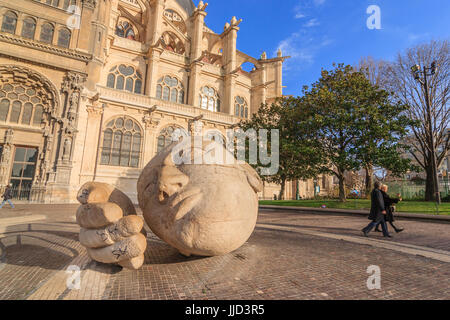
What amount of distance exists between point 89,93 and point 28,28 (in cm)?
650

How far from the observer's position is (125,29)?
28.7 m

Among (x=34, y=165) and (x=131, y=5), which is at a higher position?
(x=131, y=5)

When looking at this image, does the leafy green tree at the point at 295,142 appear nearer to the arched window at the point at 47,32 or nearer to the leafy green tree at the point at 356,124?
the leafy green tree at the point at 356,124

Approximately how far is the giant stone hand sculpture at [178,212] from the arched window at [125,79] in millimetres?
23551

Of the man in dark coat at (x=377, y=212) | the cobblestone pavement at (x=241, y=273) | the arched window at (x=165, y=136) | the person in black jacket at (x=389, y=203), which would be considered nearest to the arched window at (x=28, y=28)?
the arched window at (x=165, y=136)

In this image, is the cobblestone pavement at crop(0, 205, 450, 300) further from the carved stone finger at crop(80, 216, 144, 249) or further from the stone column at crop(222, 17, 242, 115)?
the stone column at crop(222, 17, 242, 115)

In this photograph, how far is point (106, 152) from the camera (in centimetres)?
2086

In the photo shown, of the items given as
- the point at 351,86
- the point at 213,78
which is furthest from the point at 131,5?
the point at 351,86

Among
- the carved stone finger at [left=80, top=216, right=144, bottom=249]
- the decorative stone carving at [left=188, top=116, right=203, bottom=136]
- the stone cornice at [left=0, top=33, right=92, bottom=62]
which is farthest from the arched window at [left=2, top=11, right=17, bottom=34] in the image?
the carved stone finger at [left=80, top=216, right=144, bottom=249]

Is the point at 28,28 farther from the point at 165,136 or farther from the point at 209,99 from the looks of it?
the point at 209,99

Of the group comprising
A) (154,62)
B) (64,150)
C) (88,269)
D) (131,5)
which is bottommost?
(88,269)

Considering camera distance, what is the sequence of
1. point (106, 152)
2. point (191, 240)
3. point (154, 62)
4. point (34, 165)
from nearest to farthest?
point (191, 240), point (34, 165), point (106, 152), point (154, 62)
